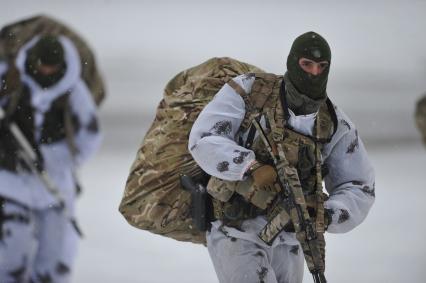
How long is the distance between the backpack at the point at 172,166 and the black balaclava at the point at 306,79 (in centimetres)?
47

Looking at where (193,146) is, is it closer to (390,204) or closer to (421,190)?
(390,204)

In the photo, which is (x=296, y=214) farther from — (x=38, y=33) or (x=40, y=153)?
(x=38, y=33)

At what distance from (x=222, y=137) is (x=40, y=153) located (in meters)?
1.31

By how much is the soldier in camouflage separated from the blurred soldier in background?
39.8 inches

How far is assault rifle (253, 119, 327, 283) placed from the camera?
12.5ft

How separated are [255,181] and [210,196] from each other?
0.32 metres

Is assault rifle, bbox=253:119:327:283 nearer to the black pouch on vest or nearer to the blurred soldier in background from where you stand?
the black pouch on vest

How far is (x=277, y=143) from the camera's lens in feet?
12.7

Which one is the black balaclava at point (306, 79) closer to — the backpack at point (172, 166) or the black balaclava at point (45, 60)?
the backpack at point (172, 166)

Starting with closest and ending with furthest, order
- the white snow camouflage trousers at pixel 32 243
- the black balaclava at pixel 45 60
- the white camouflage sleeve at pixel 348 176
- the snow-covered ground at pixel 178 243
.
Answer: the white camouflage sleeve at pixel 348 176
the white snow camouflage trousers at pixel 32 243
the black balaclava at pixel 45 60
the snow-covered ground at pixel 178 243

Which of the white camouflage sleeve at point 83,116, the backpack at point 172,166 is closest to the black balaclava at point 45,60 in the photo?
the white camouflage sleeve at point 83,116

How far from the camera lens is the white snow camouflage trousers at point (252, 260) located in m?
3.93

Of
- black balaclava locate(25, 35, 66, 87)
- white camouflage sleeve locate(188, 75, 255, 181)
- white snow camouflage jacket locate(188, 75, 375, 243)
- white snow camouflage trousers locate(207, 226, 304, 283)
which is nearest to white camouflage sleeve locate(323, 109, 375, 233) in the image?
white snow camouflage jacket locate(188, 75, 375, 243)

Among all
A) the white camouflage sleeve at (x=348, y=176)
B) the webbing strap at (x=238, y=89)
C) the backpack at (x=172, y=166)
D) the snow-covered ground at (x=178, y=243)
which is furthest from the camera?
the snow-covered ground at (x=178, y=243)
